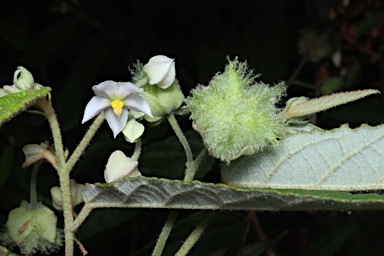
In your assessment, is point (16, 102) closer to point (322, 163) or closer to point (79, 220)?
point (79, 220)

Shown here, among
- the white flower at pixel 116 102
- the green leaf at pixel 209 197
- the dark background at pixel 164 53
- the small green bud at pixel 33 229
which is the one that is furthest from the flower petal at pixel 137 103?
the dark background at pixel 164 53

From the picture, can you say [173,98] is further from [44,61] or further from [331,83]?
[44,61]

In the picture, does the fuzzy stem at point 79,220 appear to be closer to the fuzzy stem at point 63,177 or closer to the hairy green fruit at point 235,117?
the fuzzy stem at point 63,177

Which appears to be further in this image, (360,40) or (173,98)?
(360,40)

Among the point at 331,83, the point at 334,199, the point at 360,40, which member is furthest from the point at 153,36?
the point at 334,199

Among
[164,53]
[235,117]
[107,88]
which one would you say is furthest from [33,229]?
[164,53]

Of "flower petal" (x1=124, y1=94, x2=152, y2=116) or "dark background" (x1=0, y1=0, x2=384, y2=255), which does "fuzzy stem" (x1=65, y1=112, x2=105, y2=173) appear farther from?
"dark background" (x1=0, y1=0, x2=384, y2=255)
